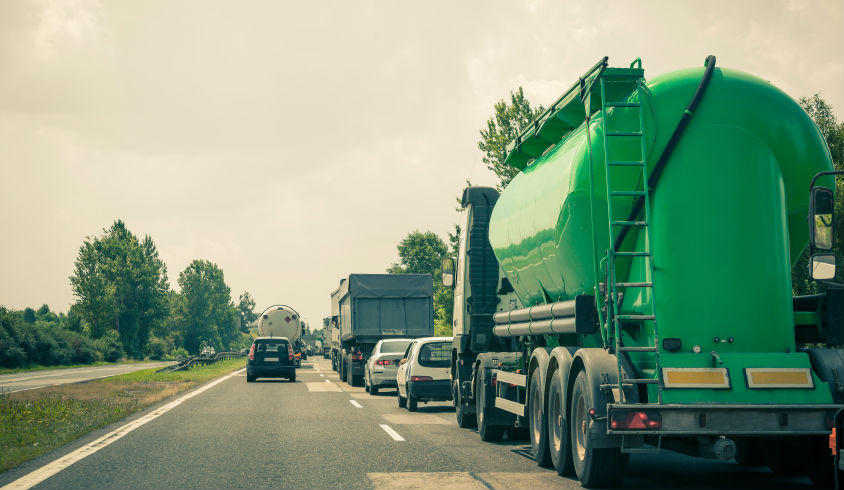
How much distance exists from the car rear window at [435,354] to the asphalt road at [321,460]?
6.70 feet

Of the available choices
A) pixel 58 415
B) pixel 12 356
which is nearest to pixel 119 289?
pixel 12 356

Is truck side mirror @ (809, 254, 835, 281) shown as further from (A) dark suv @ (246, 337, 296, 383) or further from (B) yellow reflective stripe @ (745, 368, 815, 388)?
(A) dark suv @ (246, 337, 296, 383)

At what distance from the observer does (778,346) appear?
7.32 m

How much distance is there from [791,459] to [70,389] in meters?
22.0

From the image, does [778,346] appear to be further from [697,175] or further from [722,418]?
[697,175]

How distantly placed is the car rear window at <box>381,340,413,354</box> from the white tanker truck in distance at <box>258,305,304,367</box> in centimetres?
2247

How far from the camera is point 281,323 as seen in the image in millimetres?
46344

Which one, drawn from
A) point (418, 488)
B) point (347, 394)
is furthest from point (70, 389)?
point (418, 488)

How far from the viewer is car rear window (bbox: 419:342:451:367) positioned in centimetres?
1769

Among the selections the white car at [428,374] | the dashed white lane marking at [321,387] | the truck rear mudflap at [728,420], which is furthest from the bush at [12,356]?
the truck rear mudflap at [728,420]

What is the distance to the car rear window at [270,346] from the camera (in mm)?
30125

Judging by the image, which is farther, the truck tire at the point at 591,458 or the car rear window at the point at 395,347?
the car rear window at the point at 395,347

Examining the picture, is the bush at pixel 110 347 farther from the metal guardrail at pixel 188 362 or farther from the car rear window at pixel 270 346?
the car rear window at pixel 270 346

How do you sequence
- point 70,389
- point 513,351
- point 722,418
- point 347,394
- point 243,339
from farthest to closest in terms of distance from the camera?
point 243,339, point 70,389, point 347,394, point 513,351, point 722,418
